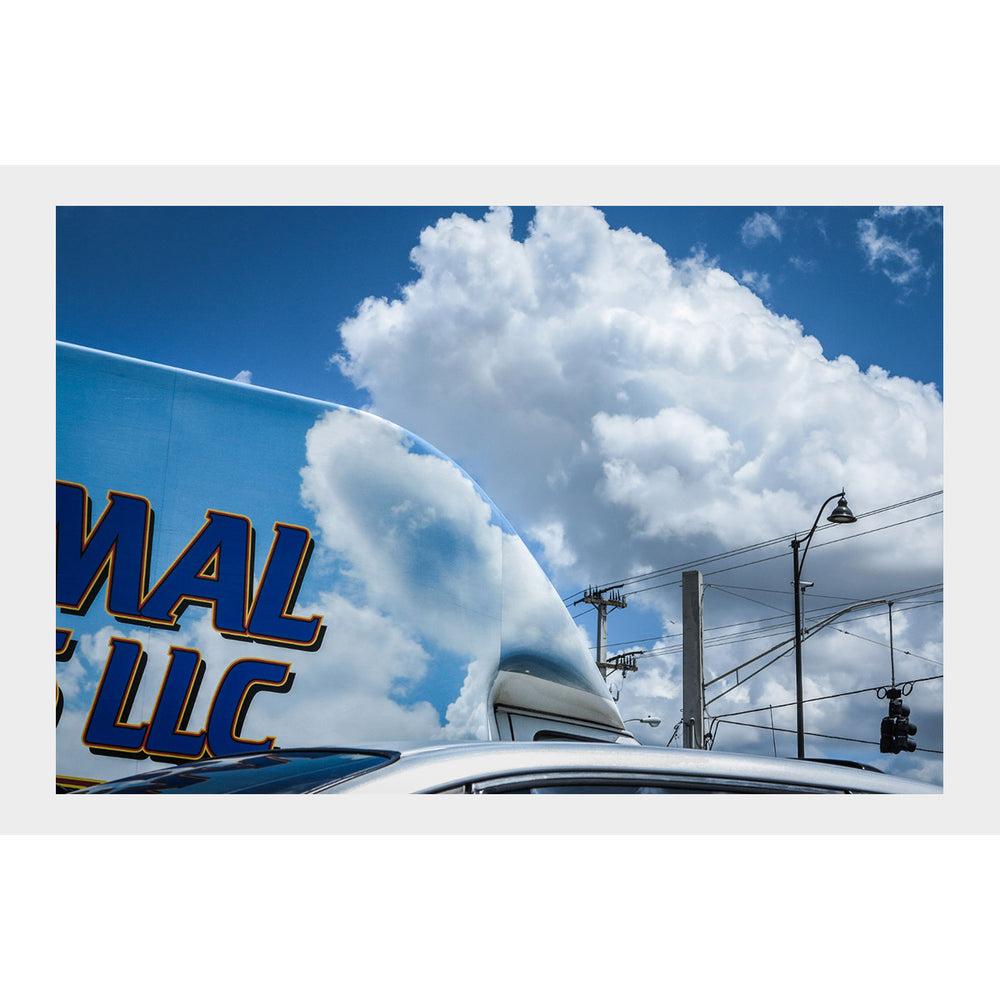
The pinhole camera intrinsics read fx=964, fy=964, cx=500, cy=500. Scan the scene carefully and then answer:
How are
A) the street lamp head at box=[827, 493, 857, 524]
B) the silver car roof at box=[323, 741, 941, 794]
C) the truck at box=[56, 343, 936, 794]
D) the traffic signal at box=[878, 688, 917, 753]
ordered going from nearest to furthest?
1. the silver car roof at box=[323, 741, 941, 794]
2. the truck at box=[56, 343, 936, 794]
3. the street lamp head at box=[827, 493, 857, 524]
4. the traffic signal at box=[878, 688, 917, 753]

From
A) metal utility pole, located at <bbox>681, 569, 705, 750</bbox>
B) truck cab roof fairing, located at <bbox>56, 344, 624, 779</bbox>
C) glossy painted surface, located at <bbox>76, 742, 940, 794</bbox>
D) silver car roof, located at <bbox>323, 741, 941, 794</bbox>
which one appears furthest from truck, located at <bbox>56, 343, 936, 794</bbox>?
metal utility pole, located at <bbox>681, 569, 705, 750</bbox>

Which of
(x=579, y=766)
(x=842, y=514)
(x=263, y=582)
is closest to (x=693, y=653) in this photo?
(x=842, y=514)

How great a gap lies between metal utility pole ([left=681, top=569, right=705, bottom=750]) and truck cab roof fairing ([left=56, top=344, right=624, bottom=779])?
361 inches

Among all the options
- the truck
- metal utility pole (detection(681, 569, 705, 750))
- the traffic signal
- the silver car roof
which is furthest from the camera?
metal utility pole (detection(681, 569, 705, 750))

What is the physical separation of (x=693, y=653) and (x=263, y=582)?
1084 cm

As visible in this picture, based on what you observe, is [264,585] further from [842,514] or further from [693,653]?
[693,653]

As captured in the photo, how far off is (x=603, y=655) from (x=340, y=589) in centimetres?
1320

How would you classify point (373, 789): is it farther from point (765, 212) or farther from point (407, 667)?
point (765, 212)

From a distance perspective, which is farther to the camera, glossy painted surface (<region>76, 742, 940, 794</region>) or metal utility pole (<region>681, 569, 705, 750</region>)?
metal utility pole (<region>681, 569, 705, 750</region>)

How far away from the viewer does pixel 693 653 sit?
15266 millimetres

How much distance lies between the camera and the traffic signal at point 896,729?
38.8 feet

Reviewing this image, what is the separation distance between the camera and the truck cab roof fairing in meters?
5.22

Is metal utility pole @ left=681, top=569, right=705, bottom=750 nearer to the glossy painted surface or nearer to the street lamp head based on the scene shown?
the street lamp head
